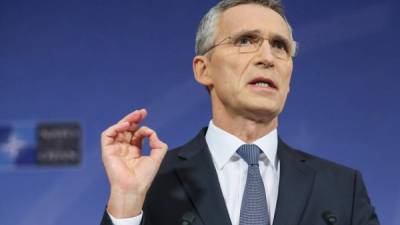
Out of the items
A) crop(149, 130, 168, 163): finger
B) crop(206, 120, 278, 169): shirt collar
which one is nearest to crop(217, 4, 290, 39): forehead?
crop(206, 120, 278, 169): shirt collar

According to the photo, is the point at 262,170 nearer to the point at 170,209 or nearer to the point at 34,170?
the point at 170,209

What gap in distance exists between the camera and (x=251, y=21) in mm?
1352

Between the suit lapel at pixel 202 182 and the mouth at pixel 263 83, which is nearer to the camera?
the suit lapel at pixel 202 182

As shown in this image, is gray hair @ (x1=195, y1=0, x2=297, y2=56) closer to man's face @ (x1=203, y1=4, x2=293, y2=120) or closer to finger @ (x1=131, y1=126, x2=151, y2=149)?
man's face @ (x1=203, y1=4, x2=293, y2=120)

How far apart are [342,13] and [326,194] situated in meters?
1.22

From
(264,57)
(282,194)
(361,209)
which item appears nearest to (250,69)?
(264,57)

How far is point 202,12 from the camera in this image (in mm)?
2375

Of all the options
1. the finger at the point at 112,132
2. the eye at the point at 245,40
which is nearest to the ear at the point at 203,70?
the eye at the point at 245,40

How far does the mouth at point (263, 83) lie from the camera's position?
1285 mm

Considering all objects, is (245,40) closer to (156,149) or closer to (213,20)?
(213,20)

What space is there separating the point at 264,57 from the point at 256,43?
0.05 m

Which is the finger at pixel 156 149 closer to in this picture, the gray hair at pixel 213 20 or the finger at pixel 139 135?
the finger at pixel 139 135

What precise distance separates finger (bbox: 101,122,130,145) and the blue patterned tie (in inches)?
11.4

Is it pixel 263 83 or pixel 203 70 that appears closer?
pixel 263 83
